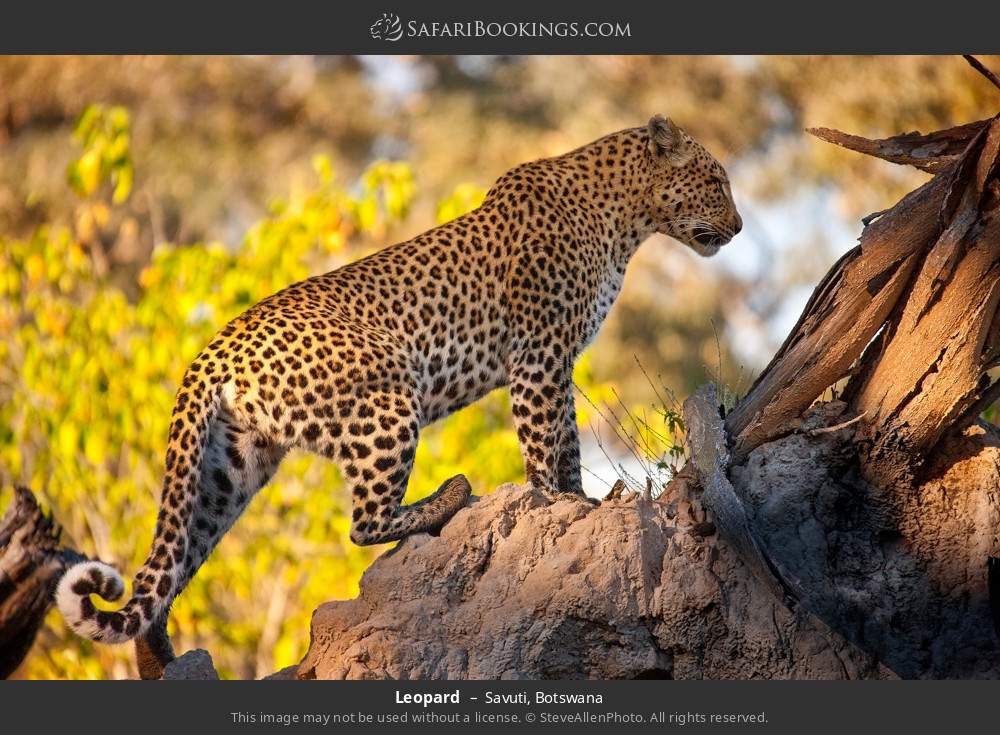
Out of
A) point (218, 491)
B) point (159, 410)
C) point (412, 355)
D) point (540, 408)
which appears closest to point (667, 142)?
point (540, 408)

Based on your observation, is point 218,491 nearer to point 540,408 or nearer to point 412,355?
point 412,355

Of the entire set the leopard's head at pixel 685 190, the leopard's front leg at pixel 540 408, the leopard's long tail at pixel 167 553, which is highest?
the leopard's head at pixel 685 190

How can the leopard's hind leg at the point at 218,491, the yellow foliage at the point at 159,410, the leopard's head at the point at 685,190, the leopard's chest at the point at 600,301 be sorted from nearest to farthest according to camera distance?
1. the leopard's hind leg at the point at 218,491
2. the leopard's chest at the point at 600,301
3. the leopard's head at the point at 685,190
4. the yellow foliage at the point at 159,410

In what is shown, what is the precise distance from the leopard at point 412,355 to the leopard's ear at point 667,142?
0.01 meters

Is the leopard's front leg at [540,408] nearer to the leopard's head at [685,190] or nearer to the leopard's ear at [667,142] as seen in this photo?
the leopard's head at [685,190]

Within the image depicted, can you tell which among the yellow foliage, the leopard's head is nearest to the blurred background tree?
the yellow foliage

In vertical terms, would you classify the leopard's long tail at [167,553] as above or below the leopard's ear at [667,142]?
below

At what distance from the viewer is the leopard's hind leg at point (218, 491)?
852 cm

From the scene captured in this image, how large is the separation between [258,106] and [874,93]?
11603 millimetres

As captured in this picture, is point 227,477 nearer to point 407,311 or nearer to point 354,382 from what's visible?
point 354,382

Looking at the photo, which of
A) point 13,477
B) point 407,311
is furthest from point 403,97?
point 407,311

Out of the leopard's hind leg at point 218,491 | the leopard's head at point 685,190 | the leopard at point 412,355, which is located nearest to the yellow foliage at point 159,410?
the leopard's head at point 685,190

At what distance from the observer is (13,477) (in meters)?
16.1

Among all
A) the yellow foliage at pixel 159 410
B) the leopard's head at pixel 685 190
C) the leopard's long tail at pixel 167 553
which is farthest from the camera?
the yellow foliage at pixel 159 410
